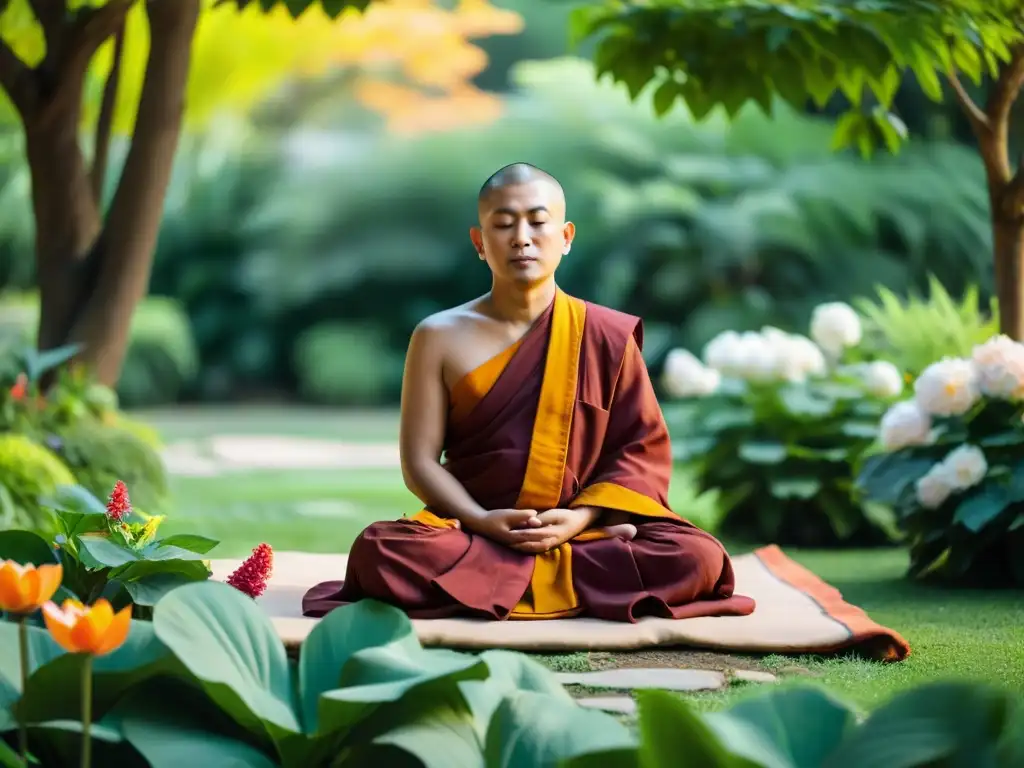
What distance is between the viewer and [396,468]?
6414mm

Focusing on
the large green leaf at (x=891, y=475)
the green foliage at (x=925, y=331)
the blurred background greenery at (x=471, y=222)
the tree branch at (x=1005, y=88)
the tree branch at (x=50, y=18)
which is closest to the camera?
the large green leaf at (x=891, y=475)

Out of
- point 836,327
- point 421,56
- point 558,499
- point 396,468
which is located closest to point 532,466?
point 558,499

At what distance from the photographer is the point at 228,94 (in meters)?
10.4

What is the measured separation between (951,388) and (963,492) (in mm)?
245

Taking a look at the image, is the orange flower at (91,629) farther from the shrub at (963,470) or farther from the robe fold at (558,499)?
the shrub at (963,470)

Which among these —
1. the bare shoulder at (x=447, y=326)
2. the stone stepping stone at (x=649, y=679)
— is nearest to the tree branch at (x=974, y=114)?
the bare shoulder at (x=447, y=326)

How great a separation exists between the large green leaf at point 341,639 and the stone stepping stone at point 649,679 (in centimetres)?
47

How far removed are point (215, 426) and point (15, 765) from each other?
690 cm

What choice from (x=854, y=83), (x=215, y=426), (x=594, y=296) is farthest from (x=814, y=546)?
(x=594, y=296)

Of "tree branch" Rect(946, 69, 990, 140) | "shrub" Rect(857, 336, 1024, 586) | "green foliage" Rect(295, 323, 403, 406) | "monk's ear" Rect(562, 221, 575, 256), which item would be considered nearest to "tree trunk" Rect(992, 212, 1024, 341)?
"tree branch" Rect(946, 69, 990, 140)

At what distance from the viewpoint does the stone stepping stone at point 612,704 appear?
2.07 meters

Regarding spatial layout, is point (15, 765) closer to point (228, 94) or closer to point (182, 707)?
point (182, 707)

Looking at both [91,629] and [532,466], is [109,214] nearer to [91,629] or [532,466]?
[532,466]

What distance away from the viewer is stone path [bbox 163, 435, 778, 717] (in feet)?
7.40
